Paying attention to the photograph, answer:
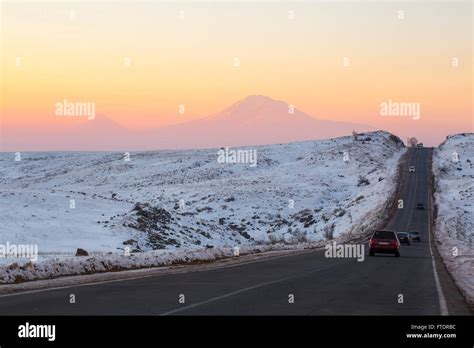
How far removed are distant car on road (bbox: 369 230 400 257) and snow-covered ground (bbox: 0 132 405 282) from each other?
8.42 meters

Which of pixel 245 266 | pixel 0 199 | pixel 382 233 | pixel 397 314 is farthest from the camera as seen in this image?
pixel 0 199

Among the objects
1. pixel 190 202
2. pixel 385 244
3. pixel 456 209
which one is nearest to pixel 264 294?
pixel 385 244

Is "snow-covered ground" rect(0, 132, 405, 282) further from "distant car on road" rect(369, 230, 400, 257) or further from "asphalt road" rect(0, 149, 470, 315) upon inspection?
"distant car on road" rect(369, 230, 400, 257)

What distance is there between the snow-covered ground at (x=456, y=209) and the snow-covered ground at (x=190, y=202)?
8.45 metres

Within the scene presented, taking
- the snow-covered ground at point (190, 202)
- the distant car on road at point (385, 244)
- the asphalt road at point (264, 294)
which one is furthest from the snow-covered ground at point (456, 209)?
the snow-covered ground at point (190, 202)

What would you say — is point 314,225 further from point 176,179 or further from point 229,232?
point 176,179

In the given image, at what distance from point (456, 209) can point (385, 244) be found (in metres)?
58.3

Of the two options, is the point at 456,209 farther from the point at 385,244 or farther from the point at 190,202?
the point at 385,244

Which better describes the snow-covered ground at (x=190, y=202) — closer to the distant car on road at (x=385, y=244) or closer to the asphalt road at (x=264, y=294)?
the asphalt road at (x=264, y=294)

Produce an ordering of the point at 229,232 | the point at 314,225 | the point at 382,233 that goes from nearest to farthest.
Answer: the point at 382,233, the point at 229,232, the point at 314,225

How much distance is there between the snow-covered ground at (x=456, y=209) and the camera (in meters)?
33.7
